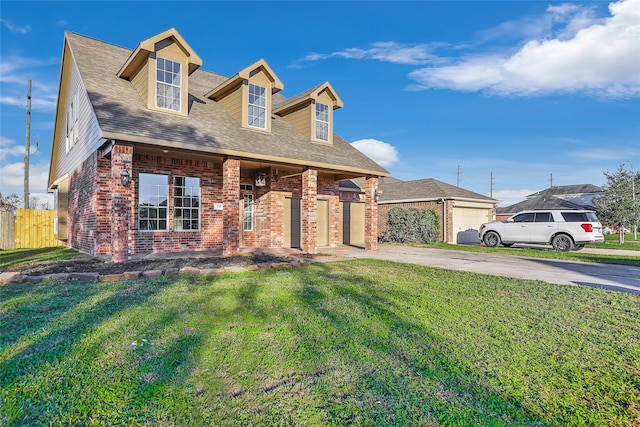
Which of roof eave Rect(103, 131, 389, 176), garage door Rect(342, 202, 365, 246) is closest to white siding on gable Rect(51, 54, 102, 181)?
roof eave Rect(103, 131, 389, 176)

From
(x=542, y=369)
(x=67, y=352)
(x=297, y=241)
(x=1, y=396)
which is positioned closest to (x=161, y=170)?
(x=297, y=241)

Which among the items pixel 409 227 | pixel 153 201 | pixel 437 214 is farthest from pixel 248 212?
pixel 437 214

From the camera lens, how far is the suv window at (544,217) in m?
14.9

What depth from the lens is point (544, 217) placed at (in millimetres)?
15023

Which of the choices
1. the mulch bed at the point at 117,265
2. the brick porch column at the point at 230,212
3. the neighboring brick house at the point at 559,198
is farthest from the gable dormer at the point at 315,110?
the neighboring brick house at the point at 559,198

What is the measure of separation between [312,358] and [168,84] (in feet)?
33.1

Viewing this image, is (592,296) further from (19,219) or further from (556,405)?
(19,219)

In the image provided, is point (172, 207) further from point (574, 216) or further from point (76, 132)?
point (574, 216)

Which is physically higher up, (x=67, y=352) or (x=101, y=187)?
(x=101, y=187)

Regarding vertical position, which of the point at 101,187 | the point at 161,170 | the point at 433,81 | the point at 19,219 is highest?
the point at 433,81

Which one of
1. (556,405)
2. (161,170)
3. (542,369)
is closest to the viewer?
(556,405)

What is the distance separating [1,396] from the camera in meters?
2.48

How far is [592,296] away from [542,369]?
12.5ft

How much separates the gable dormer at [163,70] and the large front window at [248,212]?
4.11 meters
